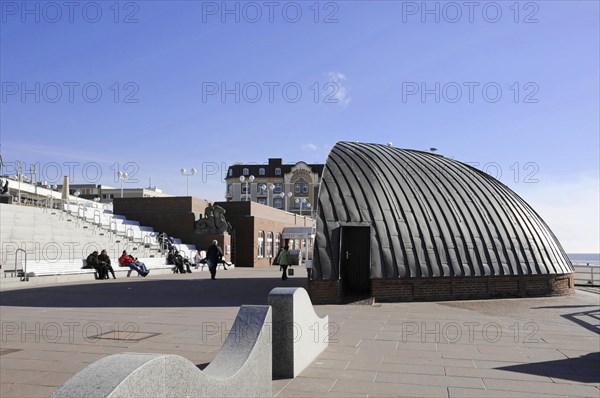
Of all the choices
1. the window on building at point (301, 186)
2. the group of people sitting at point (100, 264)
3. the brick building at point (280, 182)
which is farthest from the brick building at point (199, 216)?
the window on building at point (301, 186)

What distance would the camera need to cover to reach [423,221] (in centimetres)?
1855

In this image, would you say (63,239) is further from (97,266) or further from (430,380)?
(430,380)

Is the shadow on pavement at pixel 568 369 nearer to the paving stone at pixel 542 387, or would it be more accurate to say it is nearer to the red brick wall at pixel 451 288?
the paving stone at pixel 542 387

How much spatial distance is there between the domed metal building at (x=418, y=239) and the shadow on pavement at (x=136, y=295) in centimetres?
323

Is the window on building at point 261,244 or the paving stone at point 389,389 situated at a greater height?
the window on building at point 261,244

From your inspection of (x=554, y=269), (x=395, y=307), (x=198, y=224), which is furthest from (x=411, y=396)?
(x=198, y=224)

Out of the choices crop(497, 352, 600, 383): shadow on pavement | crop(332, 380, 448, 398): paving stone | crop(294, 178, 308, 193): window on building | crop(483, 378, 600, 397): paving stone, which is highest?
crop(294, 178, 308, 193): window on building

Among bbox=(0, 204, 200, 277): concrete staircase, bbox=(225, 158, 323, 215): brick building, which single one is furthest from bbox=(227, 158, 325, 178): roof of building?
bbox=(0, 204, 200, 277): concrete staircase

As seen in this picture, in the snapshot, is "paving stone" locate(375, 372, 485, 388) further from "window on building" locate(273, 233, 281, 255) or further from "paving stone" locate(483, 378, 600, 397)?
"window on building" locate(273, 233, 281, 255)

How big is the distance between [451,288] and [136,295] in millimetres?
10476

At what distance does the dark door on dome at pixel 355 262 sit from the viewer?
18641 millimetres

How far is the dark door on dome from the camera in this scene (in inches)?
734

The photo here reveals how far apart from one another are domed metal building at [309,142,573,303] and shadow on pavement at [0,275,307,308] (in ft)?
10.6

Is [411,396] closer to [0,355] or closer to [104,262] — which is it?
[0,355]
